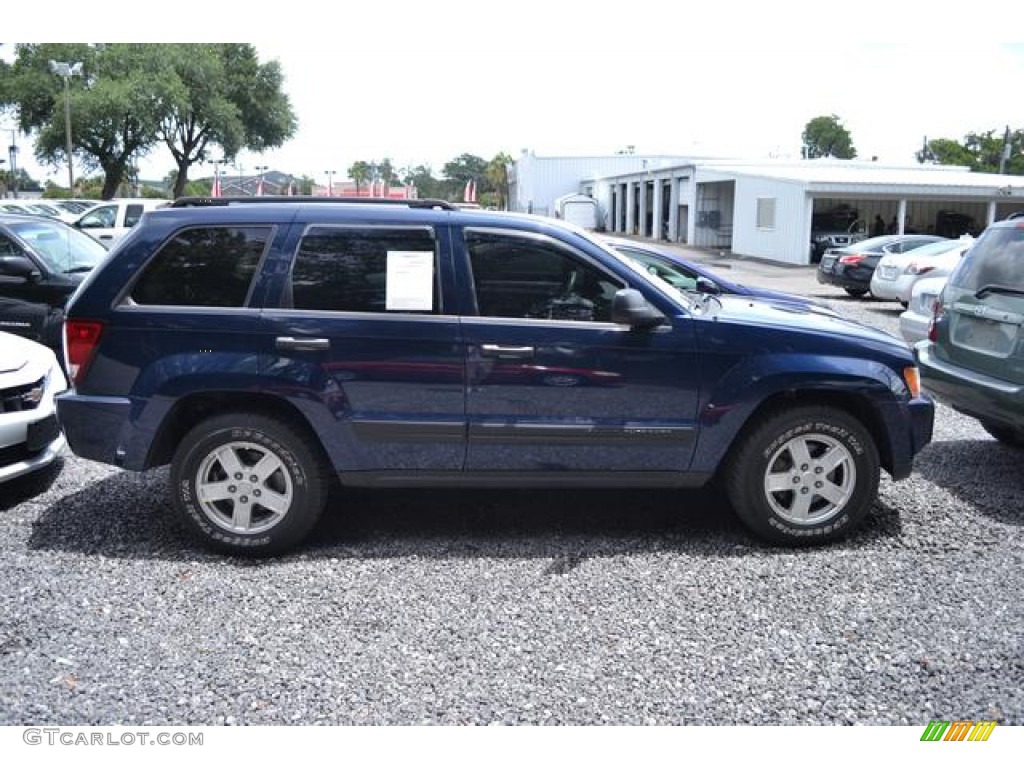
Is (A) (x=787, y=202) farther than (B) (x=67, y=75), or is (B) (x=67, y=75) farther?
(B) (x=67, y=75)

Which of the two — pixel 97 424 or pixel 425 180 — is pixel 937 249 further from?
pixel 425 180

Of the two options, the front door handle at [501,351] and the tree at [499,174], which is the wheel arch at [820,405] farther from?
the tree at [499,174]

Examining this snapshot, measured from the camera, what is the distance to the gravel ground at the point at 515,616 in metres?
3.23

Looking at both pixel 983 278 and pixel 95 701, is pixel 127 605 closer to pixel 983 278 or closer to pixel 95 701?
pixel 95 701

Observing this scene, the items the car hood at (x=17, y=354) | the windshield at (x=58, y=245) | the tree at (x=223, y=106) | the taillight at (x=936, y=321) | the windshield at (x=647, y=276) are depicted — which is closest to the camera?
the windshield at (x=647, y=276)

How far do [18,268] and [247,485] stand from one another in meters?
5.48

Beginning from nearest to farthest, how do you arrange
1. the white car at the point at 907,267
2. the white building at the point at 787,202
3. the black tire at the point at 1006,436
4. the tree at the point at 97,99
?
the black tire at the point at 1006,436, the white car at the point at 907,267, the white building at the point at 787,202, the tree at the point at 97,99

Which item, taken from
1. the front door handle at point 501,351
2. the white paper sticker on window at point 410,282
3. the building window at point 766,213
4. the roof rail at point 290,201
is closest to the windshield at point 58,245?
the roof rail at point 290,201

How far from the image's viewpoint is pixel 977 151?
91938 millimetres

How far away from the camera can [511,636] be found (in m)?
3.72

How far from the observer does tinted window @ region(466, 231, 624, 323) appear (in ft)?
14.7

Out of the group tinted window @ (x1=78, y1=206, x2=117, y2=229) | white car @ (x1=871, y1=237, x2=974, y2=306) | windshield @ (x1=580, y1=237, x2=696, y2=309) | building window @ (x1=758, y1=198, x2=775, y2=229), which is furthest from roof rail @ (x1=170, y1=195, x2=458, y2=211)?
building window @ (x1=758, y1=198, x2=775, y2=229)

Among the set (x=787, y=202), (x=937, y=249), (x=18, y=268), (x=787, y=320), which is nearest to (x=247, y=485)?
(x=787, y=320)
